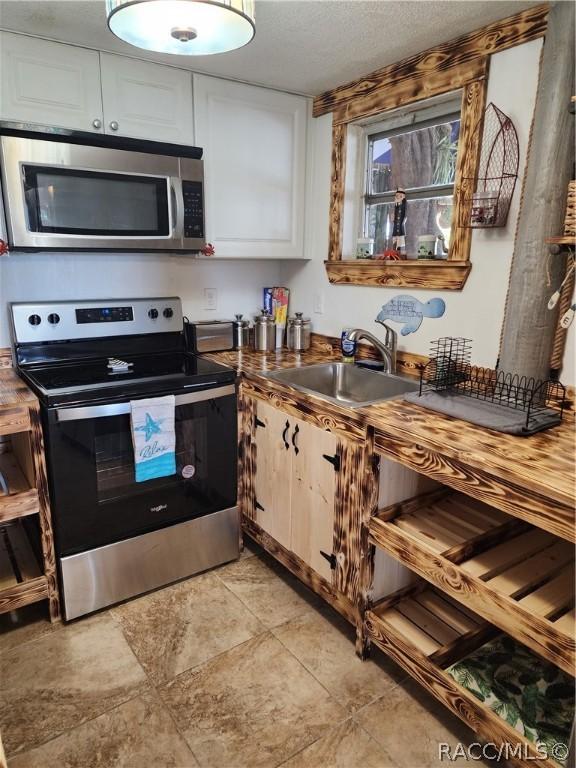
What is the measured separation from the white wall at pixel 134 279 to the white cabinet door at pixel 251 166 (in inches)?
10.7

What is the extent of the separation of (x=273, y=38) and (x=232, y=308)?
1.29 meters

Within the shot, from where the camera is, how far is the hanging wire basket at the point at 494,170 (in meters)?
1.76

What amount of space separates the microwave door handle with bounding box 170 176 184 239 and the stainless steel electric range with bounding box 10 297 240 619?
0.38 m

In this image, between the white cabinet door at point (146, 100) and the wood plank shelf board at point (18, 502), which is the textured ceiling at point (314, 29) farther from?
the wood plank shelf board at point (18, 502)

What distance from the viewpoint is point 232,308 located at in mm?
2797

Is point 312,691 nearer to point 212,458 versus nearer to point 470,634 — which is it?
point 470,634

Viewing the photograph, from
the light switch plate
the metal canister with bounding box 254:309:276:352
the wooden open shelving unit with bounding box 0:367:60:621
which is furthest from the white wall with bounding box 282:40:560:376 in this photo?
the wooden open shelving unit with bounding box 0:367:60:621

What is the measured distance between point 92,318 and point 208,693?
5.17ft

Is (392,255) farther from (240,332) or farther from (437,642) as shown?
(437,642)

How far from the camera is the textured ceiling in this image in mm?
1644

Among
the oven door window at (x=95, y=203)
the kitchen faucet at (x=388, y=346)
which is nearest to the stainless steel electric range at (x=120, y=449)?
the oven door window at (x=95, y=203)

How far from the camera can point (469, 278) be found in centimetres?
196

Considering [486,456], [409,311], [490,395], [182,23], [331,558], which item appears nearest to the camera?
[182,23]
